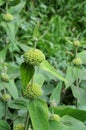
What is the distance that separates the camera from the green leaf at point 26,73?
4.17 feet

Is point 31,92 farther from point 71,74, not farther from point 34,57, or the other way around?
point 71,74

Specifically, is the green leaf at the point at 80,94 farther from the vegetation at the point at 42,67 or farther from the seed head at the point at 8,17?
the seed head at the point at 8,17

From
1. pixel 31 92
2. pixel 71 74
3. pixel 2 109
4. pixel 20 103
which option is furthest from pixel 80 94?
pixel 31 92

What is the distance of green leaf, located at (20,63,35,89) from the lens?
50.0 inches

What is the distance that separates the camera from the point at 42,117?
1.28 m

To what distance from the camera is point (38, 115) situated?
127 cm

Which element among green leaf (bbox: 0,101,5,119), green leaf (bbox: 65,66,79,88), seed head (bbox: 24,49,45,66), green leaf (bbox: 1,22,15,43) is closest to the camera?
seed head (bbox: 24,49,45,66)

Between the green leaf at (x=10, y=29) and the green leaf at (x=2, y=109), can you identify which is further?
the green leaf at (x=10, y=29)

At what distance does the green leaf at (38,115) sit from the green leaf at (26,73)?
0.07 m

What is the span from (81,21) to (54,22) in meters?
0.29

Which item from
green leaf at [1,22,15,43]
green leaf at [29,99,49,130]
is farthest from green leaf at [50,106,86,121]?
green leaf at [1,22,15,43]

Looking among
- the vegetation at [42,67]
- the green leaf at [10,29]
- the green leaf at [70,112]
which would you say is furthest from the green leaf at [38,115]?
the green leaf at [10,29]

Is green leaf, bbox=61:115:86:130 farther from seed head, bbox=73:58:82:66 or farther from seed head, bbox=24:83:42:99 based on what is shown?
seed head, bbox=73:58:82:66

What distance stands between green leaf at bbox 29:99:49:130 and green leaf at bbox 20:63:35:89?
0.23 ft
